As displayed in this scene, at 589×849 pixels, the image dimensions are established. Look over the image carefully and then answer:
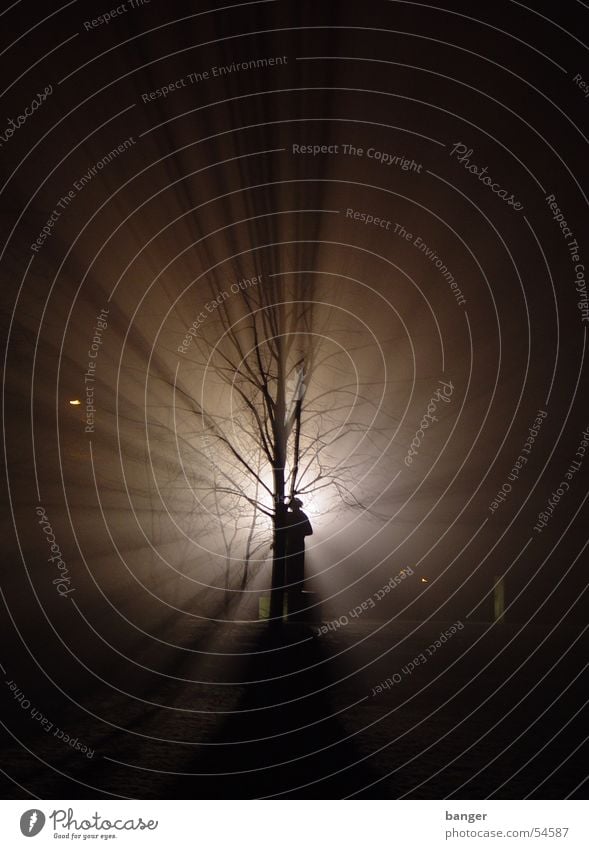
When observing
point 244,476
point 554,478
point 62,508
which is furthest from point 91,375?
point 554,478
